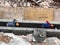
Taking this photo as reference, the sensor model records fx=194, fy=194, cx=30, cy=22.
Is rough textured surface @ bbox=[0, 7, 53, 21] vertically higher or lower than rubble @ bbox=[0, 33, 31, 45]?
higher

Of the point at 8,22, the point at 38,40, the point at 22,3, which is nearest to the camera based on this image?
the point at 38,40

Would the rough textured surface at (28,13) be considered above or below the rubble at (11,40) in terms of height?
above

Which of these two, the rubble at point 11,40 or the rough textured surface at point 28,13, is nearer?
the rubble at point 11,40

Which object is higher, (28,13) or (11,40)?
(28,13)

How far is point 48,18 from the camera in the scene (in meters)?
2.94

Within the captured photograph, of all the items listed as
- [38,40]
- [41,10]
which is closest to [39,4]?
[41,10]

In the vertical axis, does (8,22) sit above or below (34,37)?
above

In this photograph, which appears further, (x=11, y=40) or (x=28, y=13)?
(x=28, y=13)

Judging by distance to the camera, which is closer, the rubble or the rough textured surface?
the rubble

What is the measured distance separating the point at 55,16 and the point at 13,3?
725 millimetres

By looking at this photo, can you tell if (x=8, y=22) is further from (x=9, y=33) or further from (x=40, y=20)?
(x=40, y=20)

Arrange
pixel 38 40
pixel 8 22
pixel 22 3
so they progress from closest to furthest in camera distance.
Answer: pixel 38 40
pixel 8 22
pixel 22 3

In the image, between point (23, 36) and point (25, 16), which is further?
point (25, 16)

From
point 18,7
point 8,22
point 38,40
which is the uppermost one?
point 18,7
